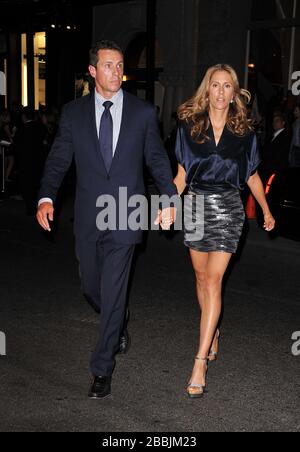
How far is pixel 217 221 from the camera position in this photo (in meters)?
4.21

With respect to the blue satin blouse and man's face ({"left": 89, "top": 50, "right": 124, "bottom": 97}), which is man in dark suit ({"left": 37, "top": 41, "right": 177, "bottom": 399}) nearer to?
man's face ({"left": 89, "top": 50, "right": 124, "bottom": 97})

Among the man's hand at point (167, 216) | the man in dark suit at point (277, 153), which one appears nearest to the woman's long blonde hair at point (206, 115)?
the man's hand at point (167, 216)

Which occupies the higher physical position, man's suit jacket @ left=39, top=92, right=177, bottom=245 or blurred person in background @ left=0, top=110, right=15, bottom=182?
man's suit jacket @ left=39, top=92, right=177, bottom=245

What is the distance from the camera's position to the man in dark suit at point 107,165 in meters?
4.01

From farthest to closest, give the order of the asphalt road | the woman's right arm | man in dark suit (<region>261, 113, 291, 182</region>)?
man in dark suit (<region>261, 113, 291, 182</region>) → the woman's right arm → the asphalt road

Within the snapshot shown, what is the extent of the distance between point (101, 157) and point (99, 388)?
1.39 metres

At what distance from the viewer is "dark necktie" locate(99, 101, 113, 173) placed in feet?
13.1

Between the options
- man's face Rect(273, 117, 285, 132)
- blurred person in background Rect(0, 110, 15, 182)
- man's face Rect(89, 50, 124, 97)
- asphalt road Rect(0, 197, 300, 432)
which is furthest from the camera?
blurred person in background Rect(0, 110, 15, 182)

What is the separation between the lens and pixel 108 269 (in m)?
4.09

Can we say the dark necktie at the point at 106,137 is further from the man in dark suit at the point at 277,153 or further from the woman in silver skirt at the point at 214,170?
the man in dark suit at the point at 277,153

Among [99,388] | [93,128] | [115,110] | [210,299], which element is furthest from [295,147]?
[99,388]

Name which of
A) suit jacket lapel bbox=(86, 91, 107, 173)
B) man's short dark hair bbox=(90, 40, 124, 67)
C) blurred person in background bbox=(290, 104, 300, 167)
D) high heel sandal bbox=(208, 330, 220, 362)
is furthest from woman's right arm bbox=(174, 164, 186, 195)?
blurred person in background bbox=(290, 104, 300, 167)

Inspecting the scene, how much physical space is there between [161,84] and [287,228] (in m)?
9.73

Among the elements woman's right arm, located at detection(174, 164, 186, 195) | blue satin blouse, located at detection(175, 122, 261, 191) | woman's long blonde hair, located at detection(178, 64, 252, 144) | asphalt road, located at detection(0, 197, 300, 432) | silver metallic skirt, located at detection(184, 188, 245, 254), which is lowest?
asphalt road, located at detection(0, 197, 300, 432)
